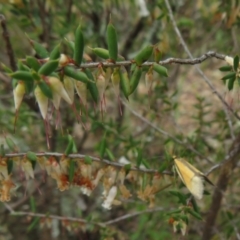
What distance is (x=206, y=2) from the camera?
91.2 inches

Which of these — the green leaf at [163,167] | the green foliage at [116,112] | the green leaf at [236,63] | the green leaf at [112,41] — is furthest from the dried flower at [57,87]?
A: the green leaf at [163,167]

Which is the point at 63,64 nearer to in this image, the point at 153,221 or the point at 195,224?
the point at 195,224

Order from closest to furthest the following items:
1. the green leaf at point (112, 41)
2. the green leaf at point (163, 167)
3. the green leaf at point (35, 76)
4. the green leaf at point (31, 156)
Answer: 1. the green leaf at point (35, 76)
2. the green leaf at point (112, 41)
3. the green leaf at point (31, 156)
4. the green leaf at point (163, 167)

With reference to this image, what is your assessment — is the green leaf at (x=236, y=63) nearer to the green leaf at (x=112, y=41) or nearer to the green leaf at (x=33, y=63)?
the green leaf at (x=112, y=41)

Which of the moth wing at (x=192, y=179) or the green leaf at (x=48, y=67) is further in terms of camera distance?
the moth wing at (x=192, y=179)

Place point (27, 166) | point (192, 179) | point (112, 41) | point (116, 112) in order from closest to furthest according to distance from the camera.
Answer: point (112, 41) → point (192, 179) → point (27, 166) → point (116, 112)

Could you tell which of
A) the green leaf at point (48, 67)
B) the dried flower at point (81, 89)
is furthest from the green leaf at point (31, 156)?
the green leaf at point (48, 67)

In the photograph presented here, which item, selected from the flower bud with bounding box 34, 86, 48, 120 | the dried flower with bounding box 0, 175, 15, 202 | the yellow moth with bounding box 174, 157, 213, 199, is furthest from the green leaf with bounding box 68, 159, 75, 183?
the flower bud with bounding box 34, 86, 48, 120

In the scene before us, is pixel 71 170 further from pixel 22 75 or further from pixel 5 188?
pixel 22 75

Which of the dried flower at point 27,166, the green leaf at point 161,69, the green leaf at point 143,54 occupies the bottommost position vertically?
the dried flower at point 27,166

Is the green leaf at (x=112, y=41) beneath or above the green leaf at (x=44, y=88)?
above

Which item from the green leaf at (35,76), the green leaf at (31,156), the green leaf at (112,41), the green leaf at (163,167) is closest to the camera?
the green leaf at (35,76)

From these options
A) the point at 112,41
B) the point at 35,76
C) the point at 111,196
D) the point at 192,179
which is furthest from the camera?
the point at 111,196

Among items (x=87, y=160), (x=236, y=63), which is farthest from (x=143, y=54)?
(x=87, y=160)
